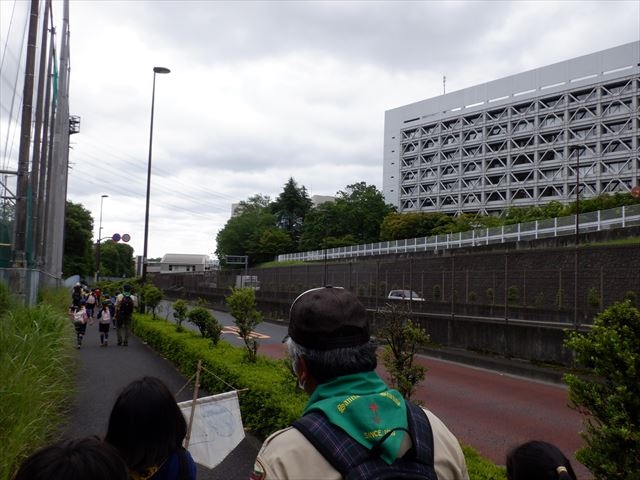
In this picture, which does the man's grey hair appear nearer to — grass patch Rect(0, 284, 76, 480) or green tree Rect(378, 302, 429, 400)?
grass patch Rect(0, 284, 76, 480)

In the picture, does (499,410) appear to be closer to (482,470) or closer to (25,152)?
(482,470)

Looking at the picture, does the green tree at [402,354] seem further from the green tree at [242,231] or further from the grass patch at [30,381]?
the green tree at [242,231]

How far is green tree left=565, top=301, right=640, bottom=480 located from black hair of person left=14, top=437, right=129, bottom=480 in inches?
112

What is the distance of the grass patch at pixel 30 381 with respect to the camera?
4215mm

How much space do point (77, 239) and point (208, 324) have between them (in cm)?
5410

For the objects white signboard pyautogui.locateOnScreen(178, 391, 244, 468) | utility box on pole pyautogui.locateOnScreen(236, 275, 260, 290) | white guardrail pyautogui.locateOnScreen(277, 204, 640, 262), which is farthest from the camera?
utility box on pole pyautogui.locateOnScreen(236, 275, 260, 290)

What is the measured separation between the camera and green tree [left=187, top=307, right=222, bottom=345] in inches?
470

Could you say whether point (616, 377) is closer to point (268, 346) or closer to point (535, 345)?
point (535, 345)

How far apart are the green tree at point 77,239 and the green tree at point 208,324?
167ft

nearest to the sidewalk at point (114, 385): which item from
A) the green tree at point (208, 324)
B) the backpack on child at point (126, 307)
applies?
the backpack on child at point (126, 307)

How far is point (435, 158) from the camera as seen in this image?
74875 millimetres

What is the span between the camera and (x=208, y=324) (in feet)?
40.7

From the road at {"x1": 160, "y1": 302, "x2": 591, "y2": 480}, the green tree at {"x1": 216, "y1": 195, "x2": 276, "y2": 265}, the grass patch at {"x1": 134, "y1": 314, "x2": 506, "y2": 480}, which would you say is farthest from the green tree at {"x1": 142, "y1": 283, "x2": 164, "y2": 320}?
the green tree at {"x1": 216, "y1": 195, "x2": 276, "y2": 265}

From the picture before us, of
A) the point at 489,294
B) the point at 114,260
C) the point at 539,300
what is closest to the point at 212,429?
the point at 539,300
